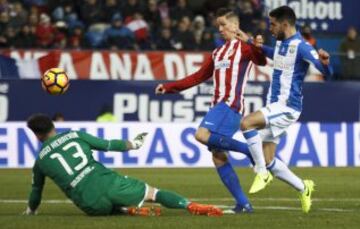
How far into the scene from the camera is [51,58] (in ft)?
Answer: 79.4

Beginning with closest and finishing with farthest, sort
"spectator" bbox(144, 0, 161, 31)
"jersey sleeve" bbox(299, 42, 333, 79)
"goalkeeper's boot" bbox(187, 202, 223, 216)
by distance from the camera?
"goalkeeper's boot" bbox(187, 202, 223, 216) < "jersey sleeve" bbox(299, 42, 333, 79) < "spectator" bbox(144, 0, 161, 31)

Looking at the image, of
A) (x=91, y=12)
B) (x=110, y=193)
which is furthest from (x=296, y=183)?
(x=91, y=12)

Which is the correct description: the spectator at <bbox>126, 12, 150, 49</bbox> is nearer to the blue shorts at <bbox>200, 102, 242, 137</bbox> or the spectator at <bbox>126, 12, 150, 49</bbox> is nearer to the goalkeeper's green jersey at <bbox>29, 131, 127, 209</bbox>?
the blue shorts at <bbox>200, 102, 242, 137</bbox>

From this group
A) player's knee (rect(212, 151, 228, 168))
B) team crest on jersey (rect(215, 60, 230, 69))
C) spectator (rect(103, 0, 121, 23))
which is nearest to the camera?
player's knee (rect(212, 151, 228, 168))

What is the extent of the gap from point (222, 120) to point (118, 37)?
12.4 m

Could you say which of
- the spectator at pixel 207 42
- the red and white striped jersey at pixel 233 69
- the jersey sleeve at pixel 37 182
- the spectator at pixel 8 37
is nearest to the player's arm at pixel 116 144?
the jersey sleeve at pixel 37 182

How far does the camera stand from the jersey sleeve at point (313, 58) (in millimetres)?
12695

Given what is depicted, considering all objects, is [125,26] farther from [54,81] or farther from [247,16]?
[54,81]

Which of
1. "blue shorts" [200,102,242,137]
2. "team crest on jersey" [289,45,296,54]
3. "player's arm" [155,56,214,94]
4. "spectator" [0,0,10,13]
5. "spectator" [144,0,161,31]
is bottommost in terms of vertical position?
"spectator" [144,0,161,31]

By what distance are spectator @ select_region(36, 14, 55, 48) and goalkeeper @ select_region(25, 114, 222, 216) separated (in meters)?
13.3

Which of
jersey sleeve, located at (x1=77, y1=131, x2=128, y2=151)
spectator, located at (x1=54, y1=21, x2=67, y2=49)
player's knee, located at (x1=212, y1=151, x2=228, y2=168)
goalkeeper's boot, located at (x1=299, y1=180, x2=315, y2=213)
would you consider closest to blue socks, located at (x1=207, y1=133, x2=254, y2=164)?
player's knee, located at (x1=212, y1=151, x2=228, y2=168)

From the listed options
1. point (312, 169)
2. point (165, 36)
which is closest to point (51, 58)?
point (165, 36)

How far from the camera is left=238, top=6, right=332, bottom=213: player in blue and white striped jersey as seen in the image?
509 inches

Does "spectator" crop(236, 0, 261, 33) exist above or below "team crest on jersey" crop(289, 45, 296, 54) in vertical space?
below
